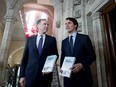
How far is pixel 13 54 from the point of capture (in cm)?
1254

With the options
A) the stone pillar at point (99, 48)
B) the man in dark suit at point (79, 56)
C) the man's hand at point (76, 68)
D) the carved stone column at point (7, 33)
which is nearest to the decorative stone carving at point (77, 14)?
the stone pillar at point (99, 48)

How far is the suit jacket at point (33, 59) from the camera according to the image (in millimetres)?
1415

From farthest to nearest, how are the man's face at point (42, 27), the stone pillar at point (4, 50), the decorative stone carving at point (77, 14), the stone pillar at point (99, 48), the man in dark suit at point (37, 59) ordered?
the stone pillar at point (4, 50) < the decorative stone carving at point (77, 14) < the stone pillar at point (99, 48) < the man's face at point (42, 27) < the man in dark suit at point (37, 59)

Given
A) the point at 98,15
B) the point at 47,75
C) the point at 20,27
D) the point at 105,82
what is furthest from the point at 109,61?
the point at 20,27

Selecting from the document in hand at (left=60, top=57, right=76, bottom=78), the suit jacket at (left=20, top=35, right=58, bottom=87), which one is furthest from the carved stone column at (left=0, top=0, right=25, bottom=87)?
the document in hand at (left=60, top=57, right=76, bottom=78)

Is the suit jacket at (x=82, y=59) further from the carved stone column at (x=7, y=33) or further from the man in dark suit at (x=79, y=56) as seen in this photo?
the carved stone column at (x=7, y=33)

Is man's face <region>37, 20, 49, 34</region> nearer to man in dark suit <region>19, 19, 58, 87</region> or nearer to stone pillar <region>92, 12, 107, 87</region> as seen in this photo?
man in dark suit <region>19, 19, 58, 87</region>

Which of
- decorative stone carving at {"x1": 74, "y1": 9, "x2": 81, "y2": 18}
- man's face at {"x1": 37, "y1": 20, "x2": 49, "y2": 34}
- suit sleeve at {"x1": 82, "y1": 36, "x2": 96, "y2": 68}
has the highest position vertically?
decorative stone carving at {"x1": 74, "y1": 9, "x2": 81, "y2": 18}

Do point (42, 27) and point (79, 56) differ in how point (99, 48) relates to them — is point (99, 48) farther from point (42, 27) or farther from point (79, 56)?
point (42, 27)

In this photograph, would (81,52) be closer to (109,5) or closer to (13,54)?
(109,5)

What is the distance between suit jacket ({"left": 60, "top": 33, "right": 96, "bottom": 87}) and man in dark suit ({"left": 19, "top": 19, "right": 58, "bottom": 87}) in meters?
0.22

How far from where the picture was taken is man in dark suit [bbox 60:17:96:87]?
1462 mm

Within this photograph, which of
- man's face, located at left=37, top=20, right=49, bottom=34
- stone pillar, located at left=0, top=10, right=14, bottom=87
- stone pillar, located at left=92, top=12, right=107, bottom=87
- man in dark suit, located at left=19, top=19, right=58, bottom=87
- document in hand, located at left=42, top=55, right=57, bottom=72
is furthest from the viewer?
stone pillar, located at left=0, top=10, right=14, bottom=87

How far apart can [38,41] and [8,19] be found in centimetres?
313
